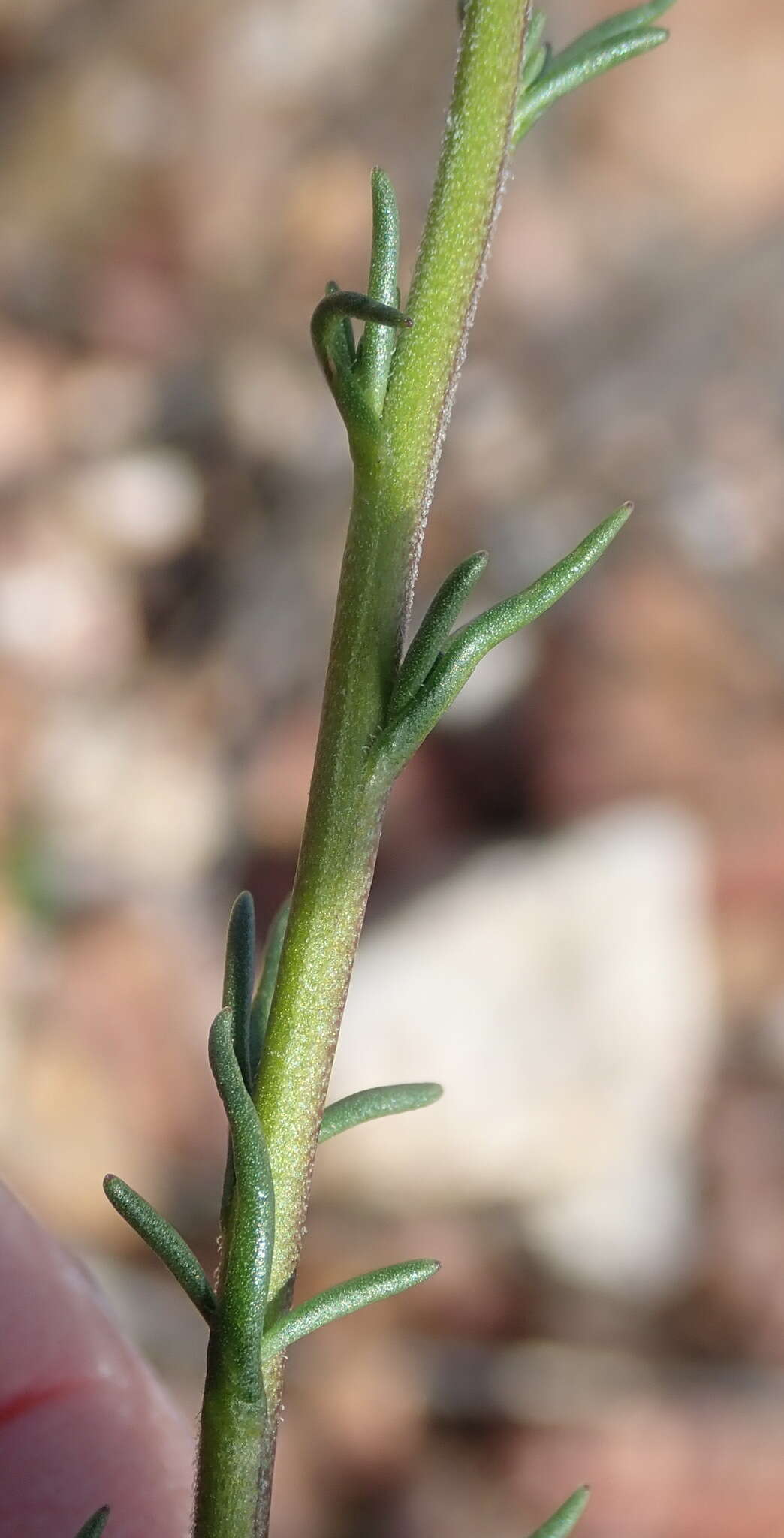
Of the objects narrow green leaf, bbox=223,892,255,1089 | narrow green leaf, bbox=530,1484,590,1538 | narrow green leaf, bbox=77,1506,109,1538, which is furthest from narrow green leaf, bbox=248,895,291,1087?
narrow green leaf, bbox=530,1484,590,1538

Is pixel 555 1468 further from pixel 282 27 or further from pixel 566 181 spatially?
pixel 282 27

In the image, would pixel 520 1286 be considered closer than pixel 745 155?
Yes

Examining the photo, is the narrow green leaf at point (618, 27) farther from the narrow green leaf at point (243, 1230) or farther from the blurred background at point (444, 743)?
the blurred background at point (444, 743)

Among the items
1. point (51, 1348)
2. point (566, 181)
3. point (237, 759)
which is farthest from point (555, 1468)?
point (566, 181)

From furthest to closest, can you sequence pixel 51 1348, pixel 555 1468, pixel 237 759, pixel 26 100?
pixel 26 100 → pixel 237 759 → pixel 555 1468 → pixel 51 1348

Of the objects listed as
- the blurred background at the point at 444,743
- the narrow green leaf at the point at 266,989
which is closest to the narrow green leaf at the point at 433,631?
the narrow green leaf at the point at 266,989
